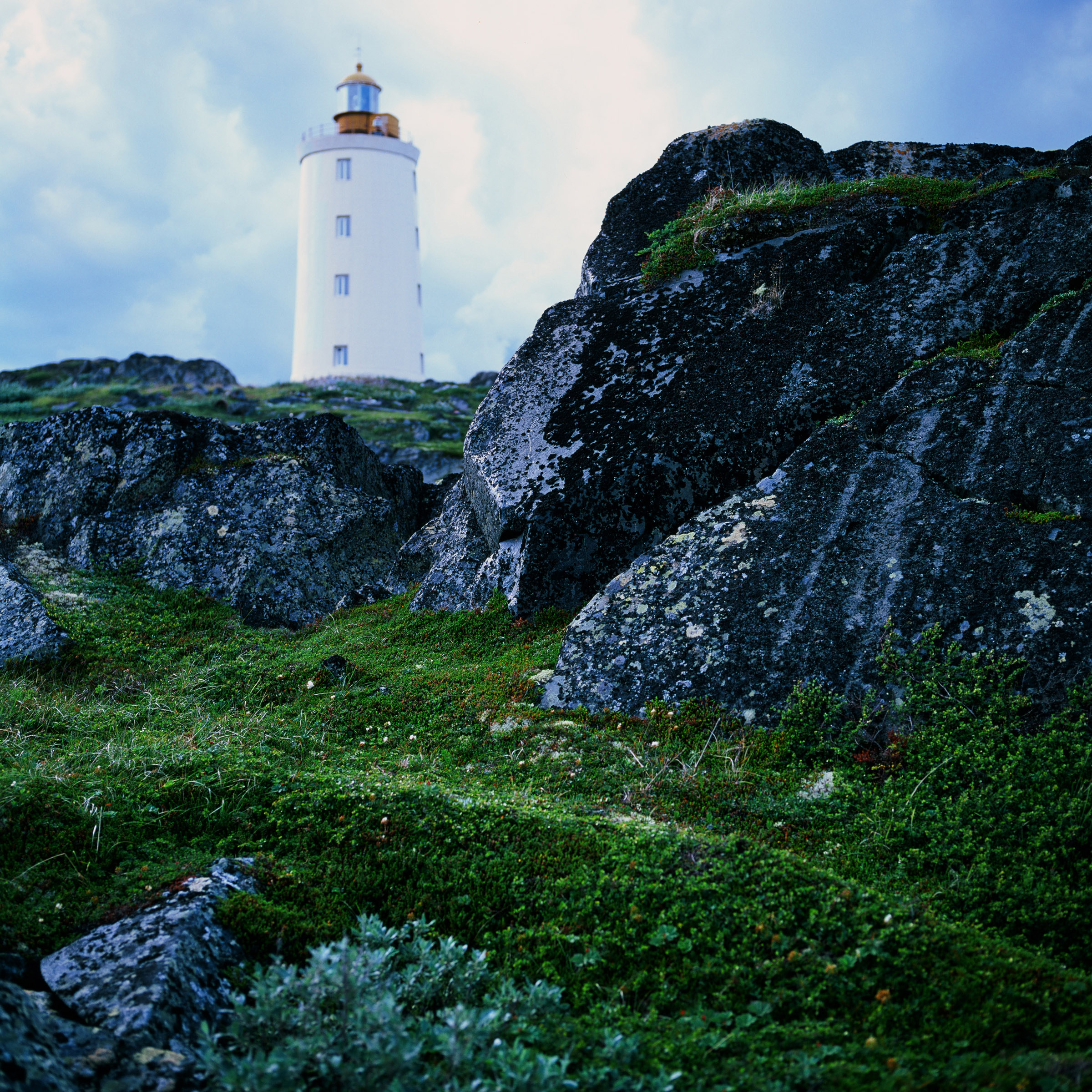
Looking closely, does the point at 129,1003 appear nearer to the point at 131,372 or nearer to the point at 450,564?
the point at 450,564

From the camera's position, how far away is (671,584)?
9.45 m

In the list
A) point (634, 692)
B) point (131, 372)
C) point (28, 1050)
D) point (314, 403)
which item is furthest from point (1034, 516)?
point (131, 372)

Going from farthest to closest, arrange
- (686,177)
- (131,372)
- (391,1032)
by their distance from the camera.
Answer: (131,372) < (686,177) < (391,1032)

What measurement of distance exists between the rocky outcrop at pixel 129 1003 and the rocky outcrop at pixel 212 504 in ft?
29.4

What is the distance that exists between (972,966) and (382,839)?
3.84 meters

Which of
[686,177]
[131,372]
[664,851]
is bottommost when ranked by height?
[664,851]

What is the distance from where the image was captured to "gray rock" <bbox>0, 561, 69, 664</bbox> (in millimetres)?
11055

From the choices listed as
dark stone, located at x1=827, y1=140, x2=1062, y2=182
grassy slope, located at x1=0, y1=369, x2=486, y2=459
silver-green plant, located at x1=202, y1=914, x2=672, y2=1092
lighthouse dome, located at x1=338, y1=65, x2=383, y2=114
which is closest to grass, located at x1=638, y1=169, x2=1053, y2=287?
dark stone, located at x1=827, y1=140, x2=1062, y2=182

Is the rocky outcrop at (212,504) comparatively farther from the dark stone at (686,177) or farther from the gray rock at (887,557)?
the gray rock at (887,557)

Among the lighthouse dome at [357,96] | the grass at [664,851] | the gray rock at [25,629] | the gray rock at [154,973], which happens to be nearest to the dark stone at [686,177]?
the grass at [664,851]

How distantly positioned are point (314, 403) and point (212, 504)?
4075 cm

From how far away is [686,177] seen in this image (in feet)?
50.6

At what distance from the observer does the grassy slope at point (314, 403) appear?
44.4 m

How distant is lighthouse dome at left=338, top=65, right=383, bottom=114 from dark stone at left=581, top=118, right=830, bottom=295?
64.0 meters
